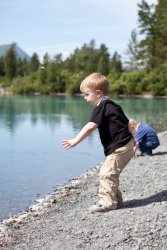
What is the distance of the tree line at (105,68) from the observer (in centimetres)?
8219

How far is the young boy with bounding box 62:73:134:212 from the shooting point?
6577 mm

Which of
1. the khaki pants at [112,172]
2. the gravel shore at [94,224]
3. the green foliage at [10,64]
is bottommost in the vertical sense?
the gravel shore at [94,224]

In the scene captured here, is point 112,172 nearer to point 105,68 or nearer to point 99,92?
point 99,92

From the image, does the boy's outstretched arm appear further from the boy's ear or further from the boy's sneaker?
the boy's sneaker

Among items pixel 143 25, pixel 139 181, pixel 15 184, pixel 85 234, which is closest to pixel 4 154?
pixel 15 184

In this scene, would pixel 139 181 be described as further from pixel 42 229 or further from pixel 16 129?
pixel 16 129

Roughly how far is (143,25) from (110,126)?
79996mm

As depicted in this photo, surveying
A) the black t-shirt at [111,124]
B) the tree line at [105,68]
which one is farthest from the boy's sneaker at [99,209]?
the tree line at [105,68]

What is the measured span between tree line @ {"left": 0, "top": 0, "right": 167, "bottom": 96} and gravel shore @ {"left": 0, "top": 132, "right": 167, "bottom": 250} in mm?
59817

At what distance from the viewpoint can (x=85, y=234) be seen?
5.93m

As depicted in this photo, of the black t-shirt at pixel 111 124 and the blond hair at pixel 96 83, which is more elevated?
the blond hair at pixel 96 83

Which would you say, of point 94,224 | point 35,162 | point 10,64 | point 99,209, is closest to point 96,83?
point 99,209

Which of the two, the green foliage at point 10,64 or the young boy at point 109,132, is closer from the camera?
the young boy at point 109,132

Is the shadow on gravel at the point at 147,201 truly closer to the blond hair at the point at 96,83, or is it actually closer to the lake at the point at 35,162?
the blond hair at the point at 96,83
